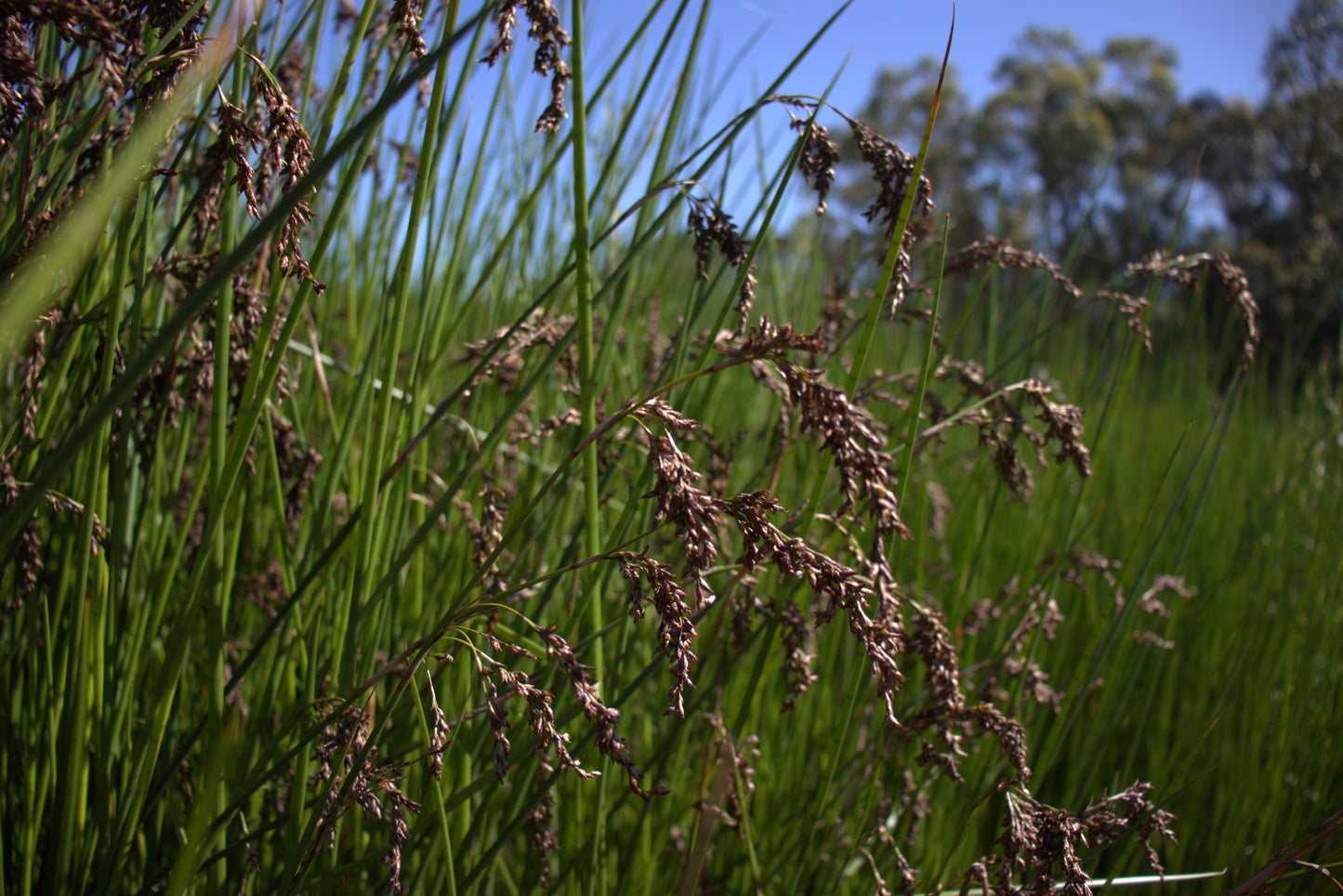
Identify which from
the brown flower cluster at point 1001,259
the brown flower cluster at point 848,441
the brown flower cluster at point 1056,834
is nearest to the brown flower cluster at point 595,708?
the brown flower cluster at point 848,441

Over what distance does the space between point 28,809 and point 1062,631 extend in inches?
71.8

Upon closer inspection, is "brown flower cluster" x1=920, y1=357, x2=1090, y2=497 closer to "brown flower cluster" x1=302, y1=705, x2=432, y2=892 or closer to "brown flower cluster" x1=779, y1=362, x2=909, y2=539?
"brown flower cluster" x1=779, y1=362, x2=909, y2=539

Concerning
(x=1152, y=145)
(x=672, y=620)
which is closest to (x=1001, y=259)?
(x=672, y=620)

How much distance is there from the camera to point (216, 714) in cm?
62

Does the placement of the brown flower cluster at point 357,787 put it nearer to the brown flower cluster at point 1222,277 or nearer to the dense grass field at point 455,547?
the dense grass field at point 455,547

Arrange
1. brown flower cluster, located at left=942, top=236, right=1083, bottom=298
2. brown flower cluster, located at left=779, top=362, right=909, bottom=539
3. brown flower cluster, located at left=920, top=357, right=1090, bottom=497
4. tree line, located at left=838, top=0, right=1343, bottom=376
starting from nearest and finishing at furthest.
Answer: brown flower cluster, located at left=779, top=362, right=909, bottom=539
brown flower cluster, located at left=920, top=357, right=1090, bottom=497
brown flower cluster, located at left=942, top=236, right=1083, bottom=298
tree line, located at left=838, top=0, right=1343, bottom=376

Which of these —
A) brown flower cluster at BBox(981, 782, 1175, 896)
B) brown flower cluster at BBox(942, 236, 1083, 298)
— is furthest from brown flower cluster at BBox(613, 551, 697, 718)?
brown flower cluster at BBox(942, 236, 1083, 298)

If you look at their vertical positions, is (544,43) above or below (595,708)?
above

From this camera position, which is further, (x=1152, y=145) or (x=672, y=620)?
(x=1152, y=145)

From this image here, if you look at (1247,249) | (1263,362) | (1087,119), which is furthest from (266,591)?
(1087,119)

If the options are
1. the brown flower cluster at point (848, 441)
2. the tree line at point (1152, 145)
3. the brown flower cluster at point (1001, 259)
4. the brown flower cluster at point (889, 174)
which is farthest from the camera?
the tree line at point (1152, 145)

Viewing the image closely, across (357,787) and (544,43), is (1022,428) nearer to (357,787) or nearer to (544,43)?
(544,43)

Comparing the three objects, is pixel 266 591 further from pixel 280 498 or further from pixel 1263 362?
pixel 1263 362

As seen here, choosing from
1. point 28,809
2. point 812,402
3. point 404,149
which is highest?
point 404,149
